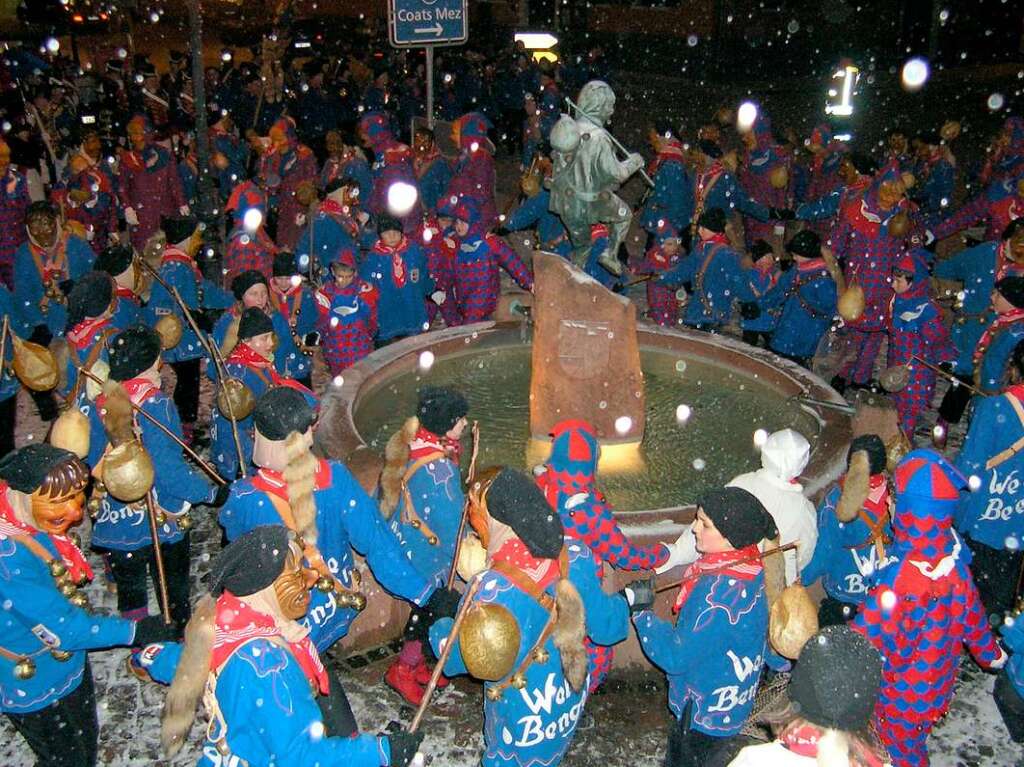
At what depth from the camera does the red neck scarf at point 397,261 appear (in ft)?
26.4

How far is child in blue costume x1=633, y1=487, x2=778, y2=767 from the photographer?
144 inches

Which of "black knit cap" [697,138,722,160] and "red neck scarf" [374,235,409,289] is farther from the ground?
"black knit cap" [697,138,722,160]

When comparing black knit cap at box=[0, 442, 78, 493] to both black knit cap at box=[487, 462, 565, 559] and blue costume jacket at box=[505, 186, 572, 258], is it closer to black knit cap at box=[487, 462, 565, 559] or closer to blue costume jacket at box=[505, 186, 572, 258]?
black knit cap at box=[487, 462, 565, 559]

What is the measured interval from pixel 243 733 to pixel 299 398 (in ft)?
4.60

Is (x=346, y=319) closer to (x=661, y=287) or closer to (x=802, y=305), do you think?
(x=661, y=287)

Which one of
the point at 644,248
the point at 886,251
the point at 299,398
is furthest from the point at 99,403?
the point at 644,248

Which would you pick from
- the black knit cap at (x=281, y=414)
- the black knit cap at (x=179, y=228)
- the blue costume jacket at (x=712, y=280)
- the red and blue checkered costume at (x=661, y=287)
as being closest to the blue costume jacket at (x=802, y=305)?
the blue costume jacket at (x=712, y=280)

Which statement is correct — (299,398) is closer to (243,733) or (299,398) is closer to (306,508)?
(306,508)

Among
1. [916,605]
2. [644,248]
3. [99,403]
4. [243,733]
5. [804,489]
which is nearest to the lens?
[243,733]

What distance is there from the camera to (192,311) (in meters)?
7.73

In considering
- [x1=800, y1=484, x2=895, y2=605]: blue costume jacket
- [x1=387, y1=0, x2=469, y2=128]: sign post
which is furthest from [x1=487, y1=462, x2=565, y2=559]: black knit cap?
[x1=387, y1=0, x2=469, y2=128]: sign post

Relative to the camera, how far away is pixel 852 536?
482cm

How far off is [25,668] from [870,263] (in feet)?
24.5

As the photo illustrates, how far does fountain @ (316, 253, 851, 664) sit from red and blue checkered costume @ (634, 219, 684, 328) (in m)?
1.25
